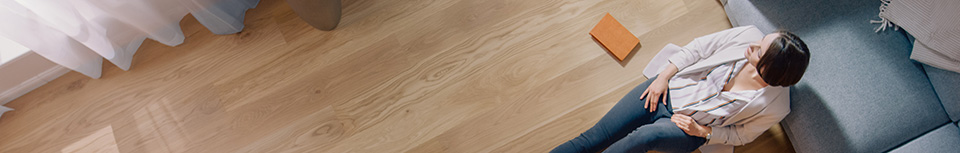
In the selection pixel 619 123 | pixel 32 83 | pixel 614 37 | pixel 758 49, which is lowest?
pixel 32 83

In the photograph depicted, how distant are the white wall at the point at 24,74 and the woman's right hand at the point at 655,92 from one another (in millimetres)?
1992

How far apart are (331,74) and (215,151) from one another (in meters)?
0.49

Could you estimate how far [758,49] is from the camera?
1367mm

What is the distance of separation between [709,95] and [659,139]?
0.19m

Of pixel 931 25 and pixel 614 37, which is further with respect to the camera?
pixel 614 37

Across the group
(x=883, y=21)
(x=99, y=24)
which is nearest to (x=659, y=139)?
(x=883, y=21)

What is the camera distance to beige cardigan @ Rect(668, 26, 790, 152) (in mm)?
1422

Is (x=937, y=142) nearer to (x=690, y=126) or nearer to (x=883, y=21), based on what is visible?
(x=883, y=21)

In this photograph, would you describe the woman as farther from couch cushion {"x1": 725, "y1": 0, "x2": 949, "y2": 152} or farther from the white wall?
the white wall

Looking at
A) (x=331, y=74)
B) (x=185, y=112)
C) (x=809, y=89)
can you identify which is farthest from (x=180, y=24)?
(x=809, y=89)

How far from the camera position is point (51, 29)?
57.4 inches

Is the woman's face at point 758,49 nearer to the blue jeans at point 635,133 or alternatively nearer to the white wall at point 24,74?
the blue jeans at point 635,133

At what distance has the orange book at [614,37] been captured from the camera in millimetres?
1869

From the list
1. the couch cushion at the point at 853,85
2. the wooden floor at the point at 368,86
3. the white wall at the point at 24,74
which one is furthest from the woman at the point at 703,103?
the white wall at the point at 24,74
